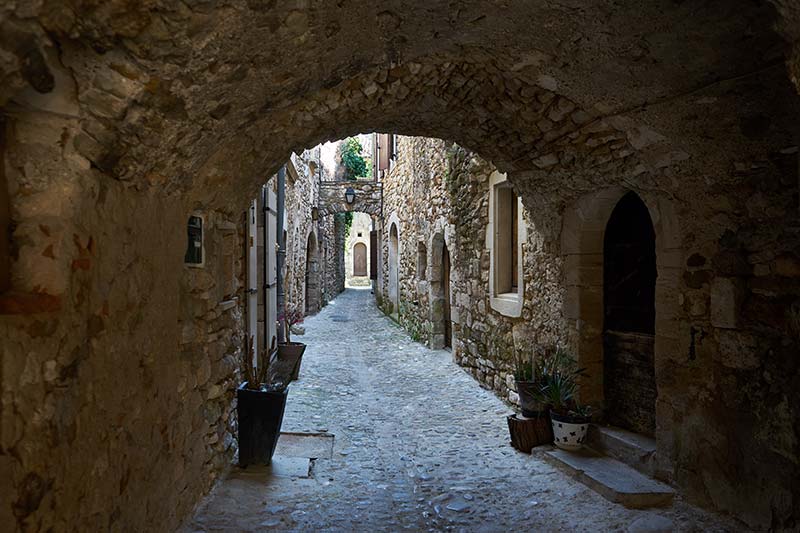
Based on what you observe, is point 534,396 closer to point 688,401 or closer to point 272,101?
point 688,401

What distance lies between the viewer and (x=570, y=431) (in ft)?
12.3

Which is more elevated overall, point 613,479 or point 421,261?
point 421,261

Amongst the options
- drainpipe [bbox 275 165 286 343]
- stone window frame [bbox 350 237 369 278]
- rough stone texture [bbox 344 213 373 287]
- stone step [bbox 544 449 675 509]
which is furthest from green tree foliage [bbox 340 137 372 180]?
stone step [bbox 544 449 675 509]

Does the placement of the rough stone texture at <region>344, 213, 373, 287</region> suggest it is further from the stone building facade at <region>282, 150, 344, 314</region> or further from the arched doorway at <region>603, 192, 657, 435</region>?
the arched doorway at <region>603, 192, 657, 435</region>

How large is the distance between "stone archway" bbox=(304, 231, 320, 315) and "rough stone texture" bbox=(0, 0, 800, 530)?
10373 millimetres

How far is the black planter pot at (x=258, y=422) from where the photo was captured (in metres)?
3.29

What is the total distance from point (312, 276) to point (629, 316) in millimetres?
10629

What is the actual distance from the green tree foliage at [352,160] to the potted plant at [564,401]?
1472 cm

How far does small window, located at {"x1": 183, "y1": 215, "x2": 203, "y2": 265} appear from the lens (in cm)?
261

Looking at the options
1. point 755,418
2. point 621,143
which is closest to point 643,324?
point 755,418

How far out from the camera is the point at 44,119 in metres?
1.35

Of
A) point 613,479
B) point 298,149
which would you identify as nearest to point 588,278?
point 613,479

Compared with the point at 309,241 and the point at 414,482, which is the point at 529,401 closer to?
the point at 414,482

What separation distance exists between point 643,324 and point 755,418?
158 cm
